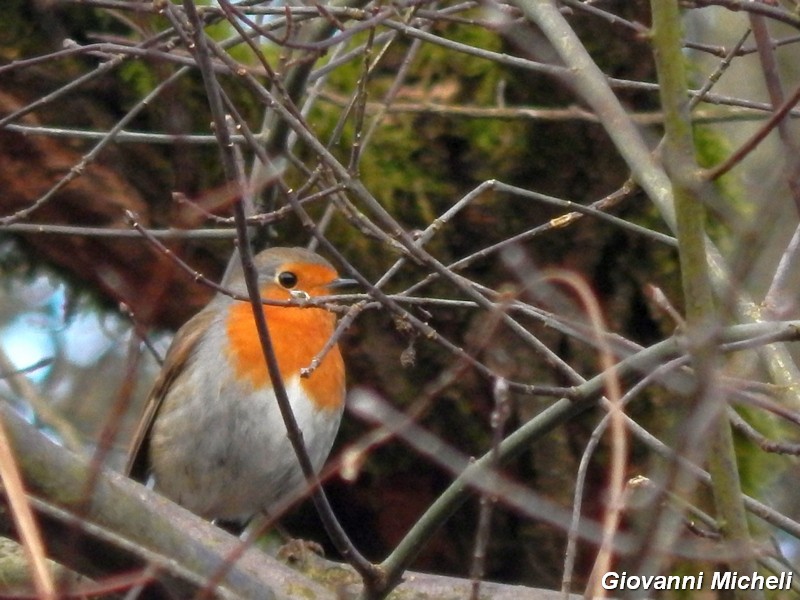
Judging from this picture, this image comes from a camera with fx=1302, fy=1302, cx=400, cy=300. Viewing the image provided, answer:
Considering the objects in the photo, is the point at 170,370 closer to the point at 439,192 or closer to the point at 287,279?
the point at 287,279

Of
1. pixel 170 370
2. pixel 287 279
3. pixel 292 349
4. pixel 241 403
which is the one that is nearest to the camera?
pixel 241 403

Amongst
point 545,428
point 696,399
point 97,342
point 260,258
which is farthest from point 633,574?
point 97,342

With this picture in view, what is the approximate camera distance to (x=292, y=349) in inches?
183

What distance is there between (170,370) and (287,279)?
1.82 feet

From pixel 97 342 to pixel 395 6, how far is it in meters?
4.29

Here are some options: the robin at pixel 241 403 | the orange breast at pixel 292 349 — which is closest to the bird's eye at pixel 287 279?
the robin at pixel 241 403

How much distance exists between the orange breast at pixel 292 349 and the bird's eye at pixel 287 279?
0.14m

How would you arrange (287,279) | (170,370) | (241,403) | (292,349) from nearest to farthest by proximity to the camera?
(241,403) → (292,349) → (170,370) → (287,279)

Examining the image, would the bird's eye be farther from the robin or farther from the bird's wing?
the bird's wing

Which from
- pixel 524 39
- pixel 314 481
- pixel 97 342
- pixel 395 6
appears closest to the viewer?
pixel 314 481

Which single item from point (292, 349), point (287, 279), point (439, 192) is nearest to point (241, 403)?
point (292, 349)

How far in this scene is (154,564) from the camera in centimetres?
198

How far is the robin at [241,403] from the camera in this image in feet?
14.7

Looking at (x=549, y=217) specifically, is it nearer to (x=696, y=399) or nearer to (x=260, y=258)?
(x=260, y=258)
